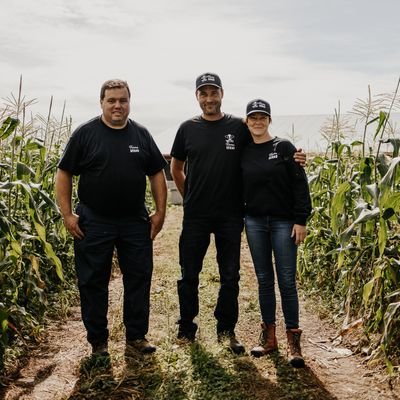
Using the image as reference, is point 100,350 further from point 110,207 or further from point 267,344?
point 267,344

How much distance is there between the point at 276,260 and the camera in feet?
13.3

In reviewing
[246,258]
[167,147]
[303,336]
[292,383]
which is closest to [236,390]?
[292,383]

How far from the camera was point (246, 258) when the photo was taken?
27.2ft

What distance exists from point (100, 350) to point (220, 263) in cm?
114

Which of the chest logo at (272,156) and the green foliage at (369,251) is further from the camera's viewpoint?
the chest logo at (272,156)

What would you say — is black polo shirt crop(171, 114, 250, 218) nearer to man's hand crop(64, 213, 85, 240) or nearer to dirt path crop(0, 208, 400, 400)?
man's hand crop(64, 213, 85, 240)

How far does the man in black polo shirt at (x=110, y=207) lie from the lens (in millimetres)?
3895

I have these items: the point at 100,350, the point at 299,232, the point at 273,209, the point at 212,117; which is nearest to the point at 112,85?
the point at 212,117

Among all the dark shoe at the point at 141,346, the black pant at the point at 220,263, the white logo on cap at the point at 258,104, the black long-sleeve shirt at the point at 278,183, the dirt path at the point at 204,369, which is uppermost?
the white logo on cap at the point at 258,104

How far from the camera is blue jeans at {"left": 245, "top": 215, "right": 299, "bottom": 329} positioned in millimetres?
3955

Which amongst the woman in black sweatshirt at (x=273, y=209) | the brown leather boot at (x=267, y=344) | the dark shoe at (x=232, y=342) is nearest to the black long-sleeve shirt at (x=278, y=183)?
the woman in black sweatshirt at (x=273, y=209)

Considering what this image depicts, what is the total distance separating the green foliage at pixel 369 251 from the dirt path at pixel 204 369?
0.26 m

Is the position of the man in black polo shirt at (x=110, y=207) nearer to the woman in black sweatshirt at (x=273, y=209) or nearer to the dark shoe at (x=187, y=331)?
the dark shoe at (x=187, y=331)

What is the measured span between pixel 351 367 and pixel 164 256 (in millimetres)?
4700
